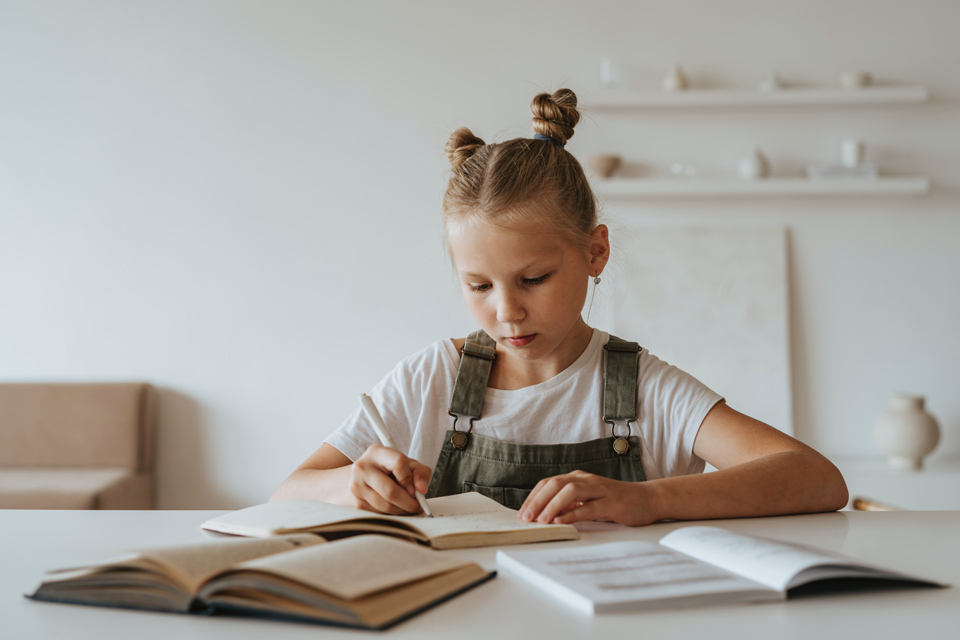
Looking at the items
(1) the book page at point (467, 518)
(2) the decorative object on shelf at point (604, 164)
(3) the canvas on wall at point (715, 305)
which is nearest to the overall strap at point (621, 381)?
(1) the book page at point (467, 518)

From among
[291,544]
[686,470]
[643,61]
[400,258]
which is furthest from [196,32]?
[291,544]

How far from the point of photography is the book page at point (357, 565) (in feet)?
1.75

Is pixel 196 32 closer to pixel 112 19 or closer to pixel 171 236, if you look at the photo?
pixel 112 19

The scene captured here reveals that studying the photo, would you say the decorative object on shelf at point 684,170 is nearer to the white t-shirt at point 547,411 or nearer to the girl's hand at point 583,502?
the white t-shirt at point 547,411


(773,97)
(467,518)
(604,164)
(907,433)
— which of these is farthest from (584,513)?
(773,97)

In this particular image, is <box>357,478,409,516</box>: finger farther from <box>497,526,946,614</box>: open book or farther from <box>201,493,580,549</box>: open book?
<box>497,526,946,614</box>: open book

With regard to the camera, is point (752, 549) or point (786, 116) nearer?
point (752, 549)

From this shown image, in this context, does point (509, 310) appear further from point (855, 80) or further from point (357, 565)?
point (855, 80)

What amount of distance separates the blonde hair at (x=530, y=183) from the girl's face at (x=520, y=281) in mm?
28

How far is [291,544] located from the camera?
68 cm

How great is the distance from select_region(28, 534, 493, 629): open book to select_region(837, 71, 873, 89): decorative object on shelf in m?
2.76

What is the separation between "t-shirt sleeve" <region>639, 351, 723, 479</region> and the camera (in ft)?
4.04

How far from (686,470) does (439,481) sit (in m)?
0.41

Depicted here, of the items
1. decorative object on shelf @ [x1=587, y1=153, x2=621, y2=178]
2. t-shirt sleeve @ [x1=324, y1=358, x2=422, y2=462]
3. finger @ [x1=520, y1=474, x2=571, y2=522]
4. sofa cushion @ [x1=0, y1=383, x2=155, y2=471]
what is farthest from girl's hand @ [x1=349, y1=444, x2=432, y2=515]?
sofa cushion @ [x1=0, y1=383, x2=155, y2=471]
